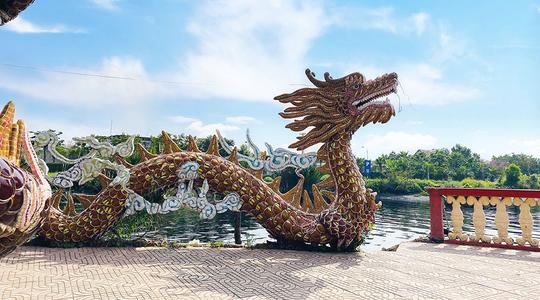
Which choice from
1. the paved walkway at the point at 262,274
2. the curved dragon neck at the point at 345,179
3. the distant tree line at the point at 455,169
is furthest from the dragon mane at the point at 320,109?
the distant tree line at the point at 455,169

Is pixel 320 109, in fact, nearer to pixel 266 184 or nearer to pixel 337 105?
pixel 337 105

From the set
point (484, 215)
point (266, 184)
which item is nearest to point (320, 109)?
point (266, 184)

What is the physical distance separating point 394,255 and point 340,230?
3.19ft

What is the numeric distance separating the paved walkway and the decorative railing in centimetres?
33

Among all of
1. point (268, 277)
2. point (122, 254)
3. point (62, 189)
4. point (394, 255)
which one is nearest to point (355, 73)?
point (394, 255)

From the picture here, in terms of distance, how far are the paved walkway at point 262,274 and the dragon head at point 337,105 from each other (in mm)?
1995

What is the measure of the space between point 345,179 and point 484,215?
271cm

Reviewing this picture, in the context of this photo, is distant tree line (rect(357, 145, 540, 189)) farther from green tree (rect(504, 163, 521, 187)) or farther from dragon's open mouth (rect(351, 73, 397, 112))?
dragon's open mouth (rect(351, 73, 397, 112))

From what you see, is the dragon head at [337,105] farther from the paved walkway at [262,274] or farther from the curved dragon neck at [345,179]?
the paved walkway at [262,274]

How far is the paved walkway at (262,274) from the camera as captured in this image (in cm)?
414

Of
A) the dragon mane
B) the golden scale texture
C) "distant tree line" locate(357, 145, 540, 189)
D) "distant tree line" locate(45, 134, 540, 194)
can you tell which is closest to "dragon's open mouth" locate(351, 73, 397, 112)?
the dragon mane

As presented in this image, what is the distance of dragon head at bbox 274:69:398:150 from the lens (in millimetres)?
6438

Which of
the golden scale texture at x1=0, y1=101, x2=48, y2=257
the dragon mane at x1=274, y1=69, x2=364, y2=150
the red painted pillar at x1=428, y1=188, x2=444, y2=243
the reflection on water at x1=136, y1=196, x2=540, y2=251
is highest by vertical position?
→ the dragon mane at x1=274, y1=69, x2=364, y2=150

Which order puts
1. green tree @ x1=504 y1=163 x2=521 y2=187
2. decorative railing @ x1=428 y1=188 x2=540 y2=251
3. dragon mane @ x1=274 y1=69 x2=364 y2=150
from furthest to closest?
1. green tree @ x1=504 y1=163 x2=521 y2=187
2. decorative railing @ x1=428 y1=188 x2=540 y2=251
3. dragon mane @ x1=274 y1=69 x2=364 y2=150
